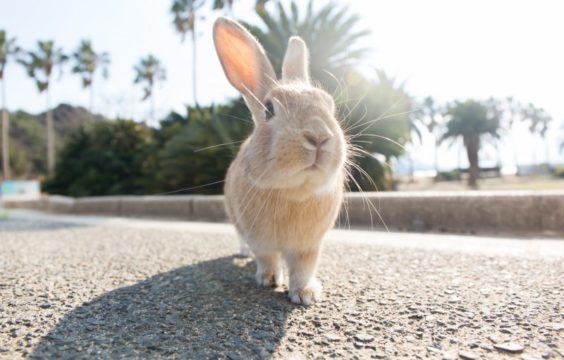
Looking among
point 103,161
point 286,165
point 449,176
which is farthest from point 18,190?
point 449,176

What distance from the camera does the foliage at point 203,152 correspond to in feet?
36.0

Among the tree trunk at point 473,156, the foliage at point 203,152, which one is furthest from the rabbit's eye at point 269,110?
the tree trunk at point 473,156

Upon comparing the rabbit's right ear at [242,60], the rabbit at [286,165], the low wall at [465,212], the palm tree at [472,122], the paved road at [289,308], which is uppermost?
the palm tree at [472,122]

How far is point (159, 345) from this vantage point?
1.46 metres

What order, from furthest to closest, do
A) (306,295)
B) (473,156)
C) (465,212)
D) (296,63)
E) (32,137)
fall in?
1. (32,137)
2. (473,156)
3. (465,212)
4. (296,63)
5. (306,295)

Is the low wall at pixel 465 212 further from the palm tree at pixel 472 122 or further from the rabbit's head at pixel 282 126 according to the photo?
the palm tree at pixel 472 122

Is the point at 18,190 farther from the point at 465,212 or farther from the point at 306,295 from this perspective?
the point at 306,295

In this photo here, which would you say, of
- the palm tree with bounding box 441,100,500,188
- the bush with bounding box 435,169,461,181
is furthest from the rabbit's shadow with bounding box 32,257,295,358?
the bush with bounding box 435,169,461,181

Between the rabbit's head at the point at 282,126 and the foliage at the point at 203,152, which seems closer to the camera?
the rabbit's head at the point at 282,126

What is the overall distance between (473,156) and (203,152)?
2440cm

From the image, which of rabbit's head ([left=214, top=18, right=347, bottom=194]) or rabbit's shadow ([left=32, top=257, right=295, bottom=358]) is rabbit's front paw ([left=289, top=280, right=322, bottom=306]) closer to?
rabbit's shadow ([left=32, top=257, right=295, bottom=358])

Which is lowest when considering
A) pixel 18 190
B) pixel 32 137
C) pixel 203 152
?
pixel 18 190

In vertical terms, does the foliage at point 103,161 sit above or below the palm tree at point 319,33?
below

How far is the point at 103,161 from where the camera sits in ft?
57.2
